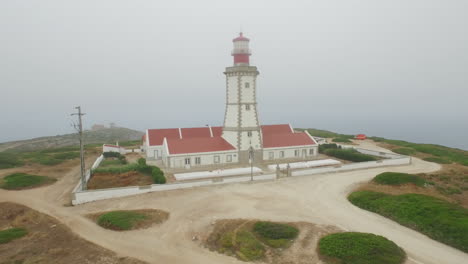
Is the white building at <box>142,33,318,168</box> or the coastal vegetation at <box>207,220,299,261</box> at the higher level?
the white building at <box>142,33,318,168</box>

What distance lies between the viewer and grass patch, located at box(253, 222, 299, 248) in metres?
13.3

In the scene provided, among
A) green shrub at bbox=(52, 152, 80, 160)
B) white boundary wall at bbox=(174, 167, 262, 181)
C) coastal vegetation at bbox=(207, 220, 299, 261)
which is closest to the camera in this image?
coastal vegetation at bbox=(207, 220, 299, 261)

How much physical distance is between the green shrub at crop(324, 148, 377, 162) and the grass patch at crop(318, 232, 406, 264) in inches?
841

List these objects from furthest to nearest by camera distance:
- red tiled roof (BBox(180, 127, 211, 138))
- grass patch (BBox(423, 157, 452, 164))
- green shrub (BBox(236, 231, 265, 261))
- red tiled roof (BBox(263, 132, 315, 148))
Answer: red tiled roof (BBox(180, 127, 211, 138)) → red tiled roof (BBox(263, 132, 315, 148)) → grass patch (BBox(423, 157, 452, 164)) → green shrub (BBox(236, 231, 265, 261))

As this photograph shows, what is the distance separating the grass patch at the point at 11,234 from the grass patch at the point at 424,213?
20563mm

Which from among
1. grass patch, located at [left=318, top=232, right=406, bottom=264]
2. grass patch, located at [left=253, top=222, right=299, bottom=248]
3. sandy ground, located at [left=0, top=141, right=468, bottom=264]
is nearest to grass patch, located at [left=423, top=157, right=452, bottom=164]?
sandy ground, located at [left=0, top=141, right=468, bottom=264]

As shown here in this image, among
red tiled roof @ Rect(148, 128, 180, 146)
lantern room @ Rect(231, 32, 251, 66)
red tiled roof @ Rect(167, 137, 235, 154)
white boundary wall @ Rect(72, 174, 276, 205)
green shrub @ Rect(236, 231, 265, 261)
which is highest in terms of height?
lantern room @ Rect(231, 32, 251, 66)

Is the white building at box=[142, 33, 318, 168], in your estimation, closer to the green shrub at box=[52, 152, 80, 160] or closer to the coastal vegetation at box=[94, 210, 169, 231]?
the green shrub at box=[52, 152, 80, 160]

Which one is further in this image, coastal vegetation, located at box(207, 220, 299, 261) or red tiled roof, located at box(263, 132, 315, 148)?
red tiled roof, located at box(263, 132, 315, 148)

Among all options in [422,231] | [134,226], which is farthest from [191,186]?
[422,231]

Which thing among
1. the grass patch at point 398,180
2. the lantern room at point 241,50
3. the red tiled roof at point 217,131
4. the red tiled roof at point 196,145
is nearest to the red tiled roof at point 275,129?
the red tiled roof at point 217,131

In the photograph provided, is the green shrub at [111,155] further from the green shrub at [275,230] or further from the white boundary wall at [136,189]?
the green shrub at [275,230]

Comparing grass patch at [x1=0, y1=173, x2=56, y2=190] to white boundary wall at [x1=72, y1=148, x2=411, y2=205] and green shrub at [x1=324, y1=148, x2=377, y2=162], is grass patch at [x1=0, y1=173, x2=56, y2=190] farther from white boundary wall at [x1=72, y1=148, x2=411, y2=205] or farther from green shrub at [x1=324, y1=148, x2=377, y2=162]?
green shrub at [x1=324, y1=148, x2=377, y2=162]

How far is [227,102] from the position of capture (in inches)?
1276
